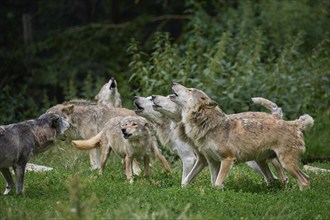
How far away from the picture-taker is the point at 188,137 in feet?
38.1

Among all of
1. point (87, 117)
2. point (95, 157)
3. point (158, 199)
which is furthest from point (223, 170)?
point (87, 117)

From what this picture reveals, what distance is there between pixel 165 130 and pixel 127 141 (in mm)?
785

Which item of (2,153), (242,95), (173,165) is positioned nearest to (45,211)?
(2,153)

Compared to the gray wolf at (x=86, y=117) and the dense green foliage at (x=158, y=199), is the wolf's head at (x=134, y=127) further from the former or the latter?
the gray wolf at (x=86, y=117)

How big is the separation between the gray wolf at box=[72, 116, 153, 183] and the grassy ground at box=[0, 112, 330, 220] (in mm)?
329

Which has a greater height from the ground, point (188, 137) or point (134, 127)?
point (188, 137)

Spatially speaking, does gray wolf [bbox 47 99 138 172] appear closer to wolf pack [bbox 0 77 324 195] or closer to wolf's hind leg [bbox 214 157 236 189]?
wolf pack [bbox 0 77 324 195]

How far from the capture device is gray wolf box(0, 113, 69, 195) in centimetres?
1009

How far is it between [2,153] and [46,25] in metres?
17.3

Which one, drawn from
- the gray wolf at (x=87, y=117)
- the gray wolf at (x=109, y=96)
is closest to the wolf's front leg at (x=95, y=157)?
the gray wolf at (x=87, y=117)

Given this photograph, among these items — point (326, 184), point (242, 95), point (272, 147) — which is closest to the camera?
point (272, 147)

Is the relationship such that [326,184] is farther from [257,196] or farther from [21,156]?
[21,156]

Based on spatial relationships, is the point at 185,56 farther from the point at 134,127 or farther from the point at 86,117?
the point at 134,127

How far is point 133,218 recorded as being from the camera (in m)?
8.28
